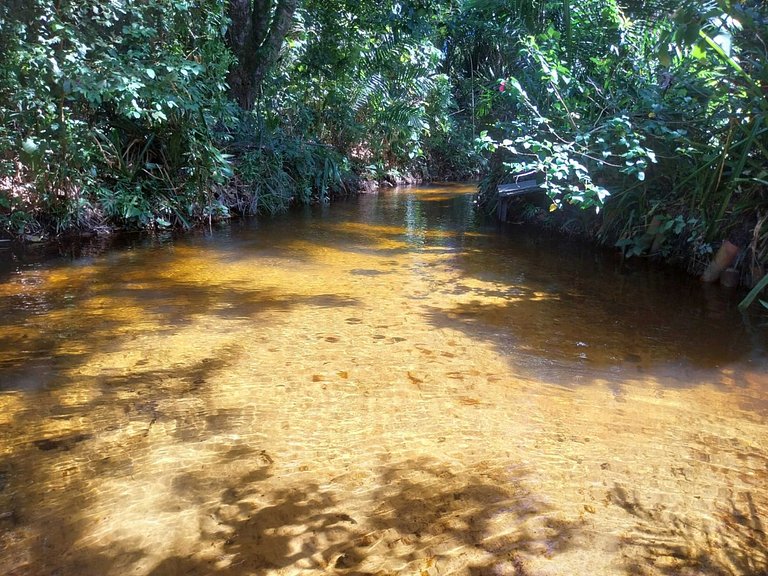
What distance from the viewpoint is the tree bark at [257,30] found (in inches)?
316

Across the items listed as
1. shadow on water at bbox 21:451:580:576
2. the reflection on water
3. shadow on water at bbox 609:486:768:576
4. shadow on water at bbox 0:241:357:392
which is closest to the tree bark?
shadow on water at bbox 0:241:357:392

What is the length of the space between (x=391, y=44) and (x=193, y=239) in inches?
224

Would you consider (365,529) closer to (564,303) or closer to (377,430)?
(377,430)

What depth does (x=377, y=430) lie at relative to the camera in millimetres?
2232

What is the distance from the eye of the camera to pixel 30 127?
17.6 ft

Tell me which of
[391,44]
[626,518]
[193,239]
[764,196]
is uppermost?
[391,44]

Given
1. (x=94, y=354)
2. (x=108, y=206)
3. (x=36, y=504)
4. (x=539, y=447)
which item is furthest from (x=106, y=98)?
(x=539, y=447)

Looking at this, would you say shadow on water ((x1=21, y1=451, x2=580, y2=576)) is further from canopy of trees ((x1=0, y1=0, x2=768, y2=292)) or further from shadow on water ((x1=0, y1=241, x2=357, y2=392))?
canopy of trees ((x1=0, y1=0, x2=768, y2=292))

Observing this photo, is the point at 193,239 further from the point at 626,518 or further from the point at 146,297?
the point at 626,518

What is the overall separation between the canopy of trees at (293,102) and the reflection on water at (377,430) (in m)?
1.16

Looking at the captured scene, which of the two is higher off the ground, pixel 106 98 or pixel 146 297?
pixel 106 98

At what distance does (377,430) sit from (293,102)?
28.4ft

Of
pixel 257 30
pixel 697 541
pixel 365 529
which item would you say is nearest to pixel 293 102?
pixel 257 30

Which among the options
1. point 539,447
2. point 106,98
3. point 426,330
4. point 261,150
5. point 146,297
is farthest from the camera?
point 261,150
